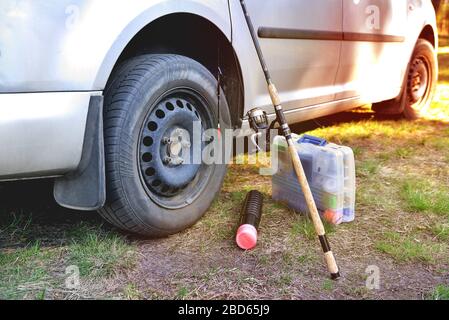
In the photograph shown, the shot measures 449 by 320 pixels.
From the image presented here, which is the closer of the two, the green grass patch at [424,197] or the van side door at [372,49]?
the green grass patch at [424,197]

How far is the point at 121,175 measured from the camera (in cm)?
185

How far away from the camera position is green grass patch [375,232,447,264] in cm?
190

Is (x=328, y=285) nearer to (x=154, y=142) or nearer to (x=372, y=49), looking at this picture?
(x=154, y=142)

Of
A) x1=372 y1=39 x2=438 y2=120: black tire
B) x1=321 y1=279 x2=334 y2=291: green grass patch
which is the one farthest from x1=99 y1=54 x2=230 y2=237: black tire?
x1=372 y1=39 x2=438 y2=120: black tire

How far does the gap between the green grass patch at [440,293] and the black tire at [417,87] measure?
8.80 feet

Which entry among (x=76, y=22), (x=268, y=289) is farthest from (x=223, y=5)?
(x=268, y=289)

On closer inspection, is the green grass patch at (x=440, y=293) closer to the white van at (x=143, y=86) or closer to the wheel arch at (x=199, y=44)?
the white van at (x=143, y=86)

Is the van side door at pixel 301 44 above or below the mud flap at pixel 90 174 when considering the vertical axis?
above

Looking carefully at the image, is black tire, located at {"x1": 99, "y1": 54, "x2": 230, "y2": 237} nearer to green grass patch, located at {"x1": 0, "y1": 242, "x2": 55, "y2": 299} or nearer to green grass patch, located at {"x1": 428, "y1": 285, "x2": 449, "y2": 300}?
green grass patch, located at {"x1": 0, "y1": 242, "x2": 55, "y2": 299}

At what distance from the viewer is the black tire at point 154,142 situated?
6.09 ft

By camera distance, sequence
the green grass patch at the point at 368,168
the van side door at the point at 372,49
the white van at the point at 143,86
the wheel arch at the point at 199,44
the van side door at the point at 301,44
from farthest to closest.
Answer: the van side door at the point at 372,49 → the green grass patch at the point at 368,168 → the van side door at the point at 301,44 → the wheel arch at the point at 199,44 → the white van at the point at 143,86

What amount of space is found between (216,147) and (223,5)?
0.61 m

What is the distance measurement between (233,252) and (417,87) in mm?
3097

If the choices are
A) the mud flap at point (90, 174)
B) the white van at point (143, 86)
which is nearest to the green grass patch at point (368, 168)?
the white van at point (143, 86)
